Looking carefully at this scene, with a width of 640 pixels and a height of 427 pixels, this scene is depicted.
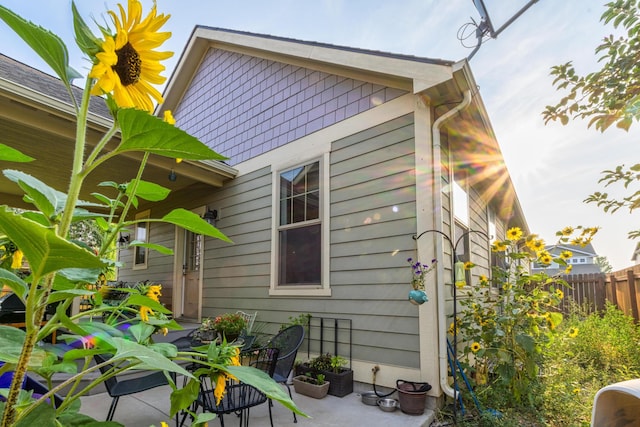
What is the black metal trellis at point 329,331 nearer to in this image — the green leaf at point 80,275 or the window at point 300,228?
the window at point 300,228

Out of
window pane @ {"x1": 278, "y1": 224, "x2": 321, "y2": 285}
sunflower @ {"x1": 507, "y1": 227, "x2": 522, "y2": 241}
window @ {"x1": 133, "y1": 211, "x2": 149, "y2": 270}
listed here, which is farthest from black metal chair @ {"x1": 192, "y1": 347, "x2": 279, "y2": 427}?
window @ {"x1": 133, "y1": 211, "x2": 149, "y2": 270}

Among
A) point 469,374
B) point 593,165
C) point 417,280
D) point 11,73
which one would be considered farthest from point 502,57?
point 11,73

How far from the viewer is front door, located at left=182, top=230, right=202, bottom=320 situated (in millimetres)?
6449

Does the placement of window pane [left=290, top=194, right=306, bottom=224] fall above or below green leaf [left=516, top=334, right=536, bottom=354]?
above

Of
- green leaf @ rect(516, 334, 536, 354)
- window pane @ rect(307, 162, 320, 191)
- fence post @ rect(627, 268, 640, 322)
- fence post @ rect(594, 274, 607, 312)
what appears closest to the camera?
green leaf @ rect(516, 334, 536, 354)

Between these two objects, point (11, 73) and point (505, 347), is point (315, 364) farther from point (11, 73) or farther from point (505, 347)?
point (11, 73)

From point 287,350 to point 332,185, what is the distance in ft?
6.47

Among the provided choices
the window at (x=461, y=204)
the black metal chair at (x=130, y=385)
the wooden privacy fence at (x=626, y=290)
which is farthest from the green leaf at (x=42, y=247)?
the wooden privacy fence at (x=626, y=290)

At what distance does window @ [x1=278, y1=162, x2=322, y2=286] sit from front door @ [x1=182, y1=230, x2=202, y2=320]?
7.25 feet

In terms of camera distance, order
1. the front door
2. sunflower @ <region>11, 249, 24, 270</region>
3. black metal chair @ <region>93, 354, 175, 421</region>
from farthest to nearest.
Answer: the front door < black metal chair @ <region>93, 354, 175, 421</region> < sunflower @ <region>11, 249, 24, 270</region>

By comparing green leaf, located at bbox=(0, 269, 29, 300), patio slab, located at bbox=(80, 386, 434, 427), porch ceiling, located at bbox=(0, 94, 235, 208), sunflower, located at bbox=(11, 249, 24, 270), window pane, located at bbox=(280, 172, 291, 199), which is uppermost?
porch ceiling, located at bbox=(0, 94, 235, 208)

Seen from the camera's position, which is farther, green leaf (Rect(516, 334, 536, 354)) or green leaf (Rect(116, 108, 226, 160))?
green leaf (Rect(516, 334, 536, 354))

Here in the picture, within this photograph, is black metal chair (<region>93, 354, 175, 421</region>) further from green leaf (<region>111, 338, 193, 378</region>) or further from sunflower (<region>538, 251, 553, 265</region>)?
sunflower (<region>538, 251, 553, 265</region>)

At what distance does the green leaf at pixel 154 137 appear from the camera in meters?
0.44
